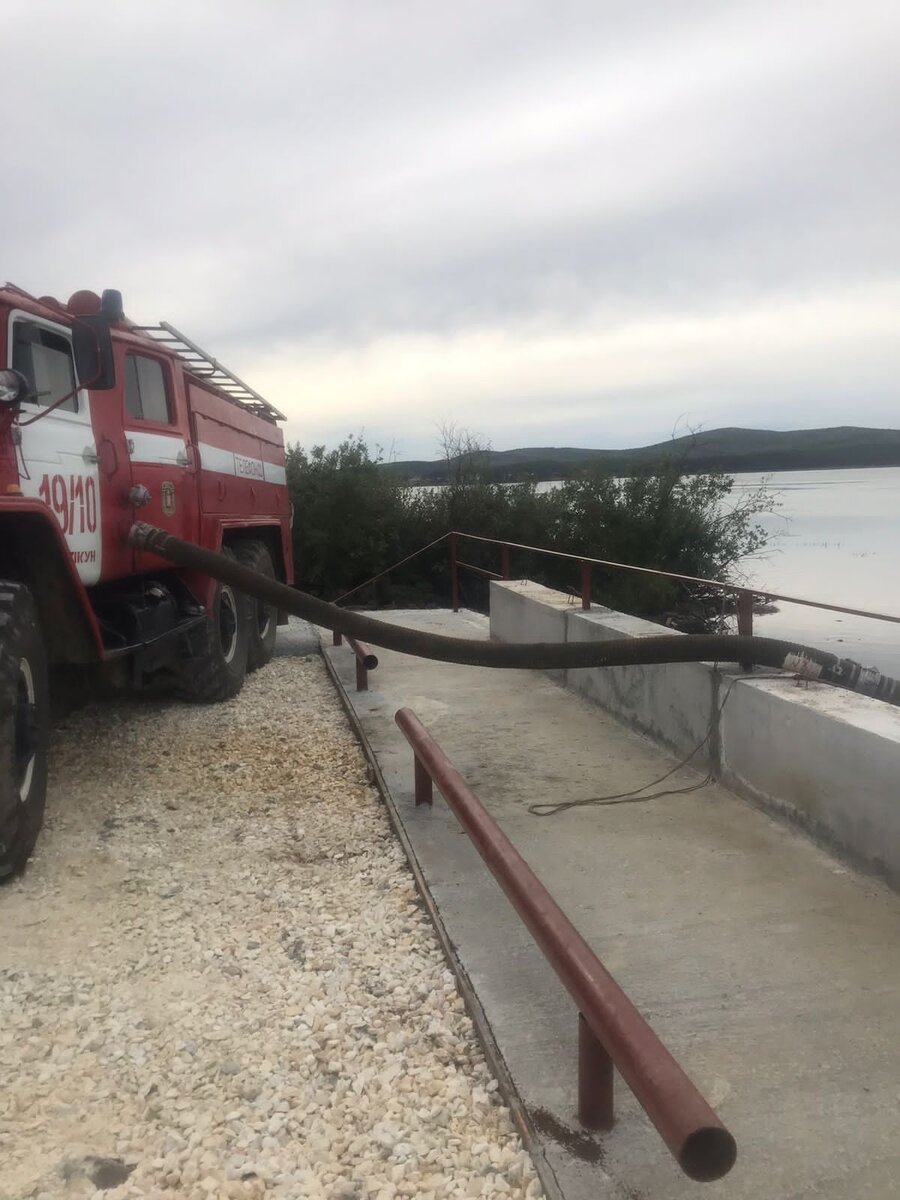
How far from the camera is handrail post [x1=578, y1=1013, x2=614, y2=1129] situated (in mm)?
2311

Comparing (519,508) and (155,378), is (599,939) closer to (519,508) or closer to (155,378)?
(155,378)

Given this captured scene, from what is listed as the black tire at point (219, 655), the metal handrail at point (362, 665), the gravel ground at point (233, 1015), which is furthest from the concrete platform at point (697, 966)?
the black tire at point (219, 655)

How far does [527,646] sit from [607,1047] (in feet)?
9.84

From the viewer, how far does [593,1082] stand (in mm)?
2328

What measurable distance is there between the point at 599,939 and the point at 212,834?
199 centimetres

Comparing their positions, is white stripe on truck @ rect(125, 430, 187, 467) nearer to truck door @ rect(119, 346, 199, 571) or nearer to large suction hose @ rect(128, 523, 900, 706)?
truck door @ rect(119, 346, 199, 571)

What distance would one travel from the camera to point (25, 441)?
4.29 meters

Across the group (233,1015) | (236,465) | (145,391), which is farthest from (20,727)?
(236,465)

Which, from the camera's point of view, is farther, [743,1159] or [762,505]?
[762,505]

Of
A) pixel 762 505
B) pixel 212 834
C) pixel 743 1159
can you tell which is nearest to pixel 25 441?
pixel 212 834

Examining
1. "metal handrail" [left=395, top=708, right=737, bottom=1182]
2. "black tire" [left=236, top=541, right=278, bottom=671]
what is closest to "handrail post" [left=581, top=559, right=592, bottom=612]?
"black tire" [left=236, top=541, right=278, bottom=671]

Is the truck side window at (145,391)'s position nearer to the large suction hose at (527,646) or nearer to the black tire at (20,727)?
the large suction hose at (527,646)

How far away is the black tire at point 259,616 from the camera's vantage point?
788cm

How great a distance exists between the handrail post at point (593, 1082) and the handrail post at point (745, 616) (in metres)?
2.75
